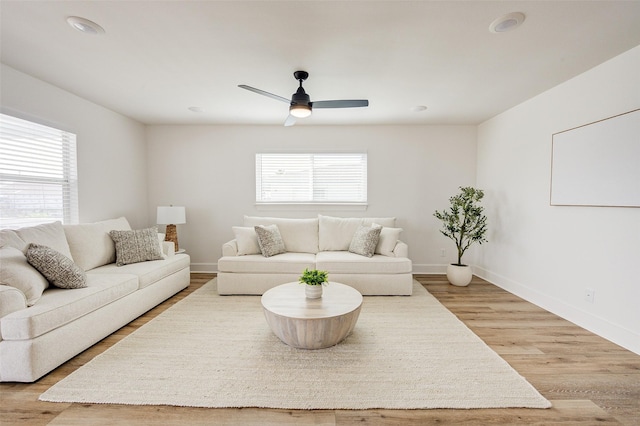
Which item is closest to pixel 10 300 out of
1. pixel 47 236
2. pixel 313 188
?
pixel 47 236

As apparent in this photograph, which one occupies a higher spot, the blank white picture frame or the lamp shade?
the blank white picture frame

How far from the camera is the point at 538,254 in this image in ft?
11.0

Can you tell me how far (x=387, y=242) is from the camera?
3979mm

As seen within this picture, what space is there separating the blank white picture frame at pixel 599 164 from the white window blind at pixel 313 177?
258cm

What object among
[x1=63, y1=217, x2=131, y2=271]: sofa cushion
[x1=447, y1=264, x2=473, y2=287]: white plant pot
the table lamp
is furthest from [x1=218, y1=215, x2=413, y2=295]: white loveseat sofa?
[x1=63, y1=217, x2=131, y2=271]: sofa cushion

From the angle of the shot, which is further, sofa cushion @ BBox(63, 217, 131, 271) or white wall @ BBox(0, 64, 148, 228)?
sofa cushion @ BBox(63, 217, 131, 271)

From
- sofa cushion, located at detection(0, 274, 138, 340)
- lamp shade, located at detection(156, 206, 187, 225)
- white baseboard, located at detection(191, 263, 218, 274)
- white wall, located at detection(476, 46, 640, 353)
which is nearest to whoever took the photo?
sofa cushion, located at detection(0, 274, 138, 340)

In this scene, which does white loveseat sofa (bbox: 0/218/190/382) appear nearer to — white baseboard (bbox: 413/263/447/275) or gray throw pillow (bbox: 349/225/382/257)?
gray throw pillow (bbox: 349/225/382/257)

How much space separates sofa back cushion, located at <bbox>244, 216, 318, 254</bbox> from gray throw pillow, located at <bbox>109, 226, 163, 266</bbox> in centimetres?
148

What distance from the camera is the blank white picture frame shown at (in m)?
2.34

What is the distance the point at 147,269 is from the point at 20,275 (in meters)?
1.12

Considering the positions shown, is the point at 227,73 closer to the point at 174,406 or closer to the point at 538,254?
the point at 174,406

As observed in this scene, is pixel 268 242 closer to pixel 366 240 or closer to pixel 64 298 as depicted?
pixel 366 240

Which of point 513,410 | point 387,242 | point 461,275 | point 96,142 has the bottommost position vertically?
point 513,410
